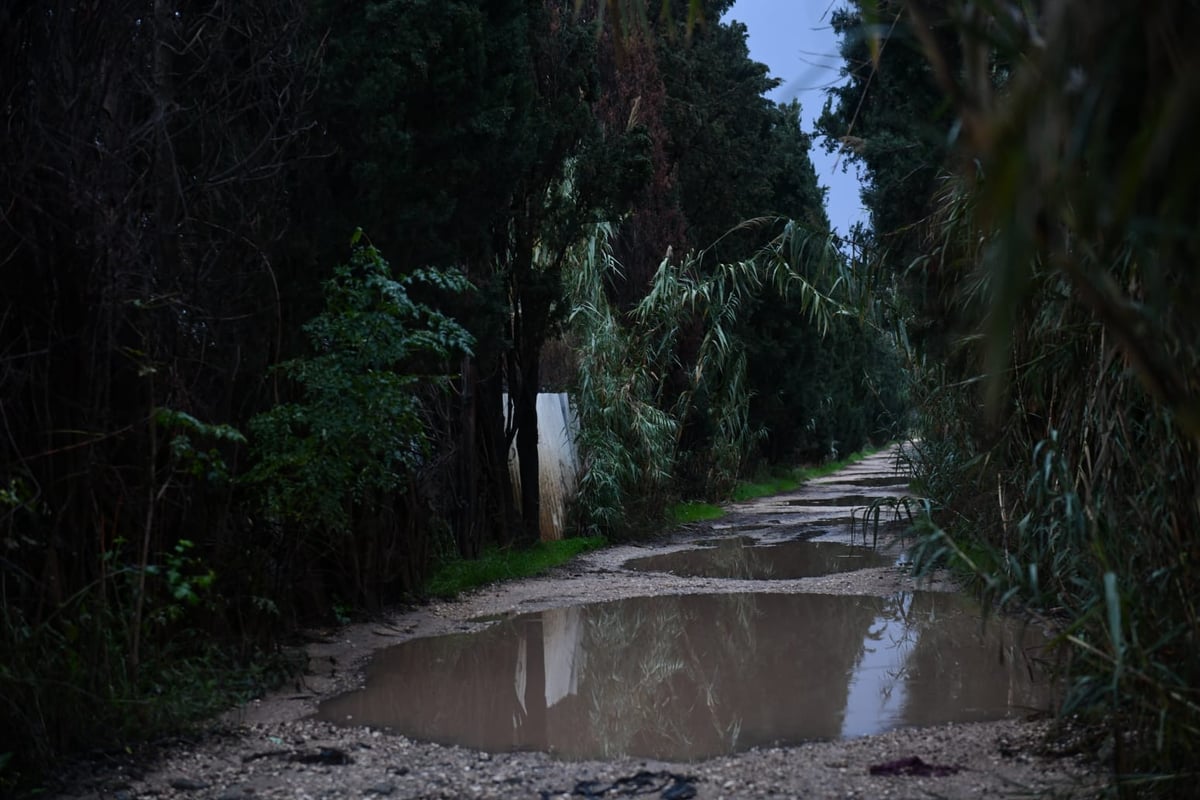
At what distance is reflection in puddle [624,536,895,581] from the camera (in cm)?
989

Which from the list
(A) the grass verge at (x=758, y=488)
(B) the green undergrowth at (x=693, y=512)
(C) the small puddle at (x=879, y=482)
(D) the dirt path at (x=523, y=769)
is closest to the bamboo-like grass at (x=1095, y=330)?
(D) the dirt path at (x=523, y=769)

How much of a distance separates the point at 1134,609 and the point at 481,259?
21.3 feet

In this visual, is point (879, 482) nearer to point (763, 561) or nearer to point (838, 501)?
point (838, 501)

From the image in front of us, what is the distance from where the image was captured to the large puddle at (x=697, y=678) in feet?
16.5

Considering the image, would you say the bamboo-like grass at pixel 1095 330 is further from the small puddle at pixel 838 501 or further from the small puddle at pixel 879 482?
the small puddle at pixel 879 482

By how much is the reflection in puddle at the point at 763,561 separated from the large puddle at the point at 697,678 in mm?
1532

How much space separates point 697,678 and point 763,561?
15.2 feet

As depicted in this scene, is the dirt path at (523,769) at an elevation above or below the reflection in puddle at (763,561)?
above

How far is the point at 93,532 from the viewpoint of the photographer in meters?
4.71

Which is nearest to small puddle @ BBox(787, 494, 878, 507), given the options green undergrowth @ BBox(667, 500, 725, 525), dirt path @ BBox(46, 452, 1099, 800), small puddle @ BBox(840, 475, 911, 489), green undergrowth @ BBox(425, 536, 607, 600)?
green undergrowth @ BBox(667, 500, 725, 525)

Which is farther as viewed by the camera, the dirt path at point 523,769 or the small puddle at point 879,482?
the small puddle at point 879,482

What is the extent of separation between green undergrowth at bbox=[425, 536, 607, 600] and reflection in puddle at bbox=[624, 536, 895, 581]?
2.31ft

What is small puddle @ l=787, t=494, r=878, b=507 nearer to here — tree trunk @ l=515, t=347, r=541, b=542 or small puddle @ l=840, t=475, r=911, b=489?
small puddle @ l=840, t=475, r=911, b=489

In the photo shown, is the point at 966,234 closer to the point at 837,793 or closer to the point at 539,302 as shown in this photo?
the point at 837,793
